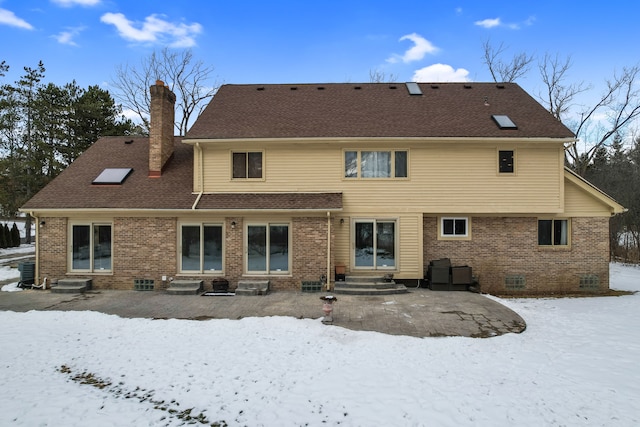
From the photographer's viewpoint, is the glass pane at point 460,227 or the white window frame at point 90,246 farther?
the glass pane at point 460,227

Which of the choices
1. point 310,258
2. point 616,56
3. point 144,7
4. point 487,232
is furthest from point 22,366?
point 616,56

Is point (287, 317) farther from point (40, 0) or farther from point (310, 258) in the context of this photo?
point (40, 0)

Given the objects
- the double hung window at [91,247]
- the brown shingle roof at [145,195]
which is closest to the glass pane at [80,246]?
the double hung window at [91,247]

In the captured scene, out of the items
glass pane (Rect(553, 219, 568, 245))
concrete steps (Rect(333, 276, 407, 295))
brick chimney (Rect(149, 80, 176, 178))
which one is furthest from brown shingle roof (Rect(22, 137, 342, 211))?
glass pane (Rect(553, 219, 568, 245))

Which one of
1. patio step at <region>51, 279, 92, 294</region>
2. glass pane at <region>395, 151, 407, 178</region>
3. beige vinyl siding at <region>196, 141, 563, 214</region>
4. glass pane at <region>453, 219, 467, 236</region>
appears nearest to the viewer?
patio step at <region>51, 279, 92, 294</region>

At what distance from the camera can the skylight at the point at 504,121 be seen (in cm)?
1134

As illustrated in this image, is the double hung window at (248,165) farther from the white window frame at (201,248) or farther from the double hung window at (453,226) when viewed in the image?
the double hung window at (453,226)

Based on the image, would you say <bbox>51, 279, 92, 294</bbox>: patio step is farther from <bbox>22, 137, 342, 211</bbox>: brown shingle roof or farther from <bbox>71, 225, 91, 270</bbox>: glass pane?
<bbox>22, 137, 342, 211</bbox>: brown shingle roof

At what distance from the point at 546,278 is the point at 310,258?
8.61m

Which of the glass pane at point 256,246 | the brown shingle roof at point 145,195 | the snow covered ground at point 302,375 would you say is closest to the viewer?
the snow covered ground at point 302,375

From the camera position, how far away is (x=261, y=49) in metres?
21.2

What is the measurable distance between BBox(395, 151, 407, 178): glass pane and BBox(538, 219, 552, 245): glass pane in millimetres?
5397

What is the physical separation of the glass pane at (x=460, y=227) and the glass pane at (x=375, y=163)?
125 inches

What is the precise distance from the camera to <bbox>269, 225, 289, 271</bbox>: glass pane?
1094cm
